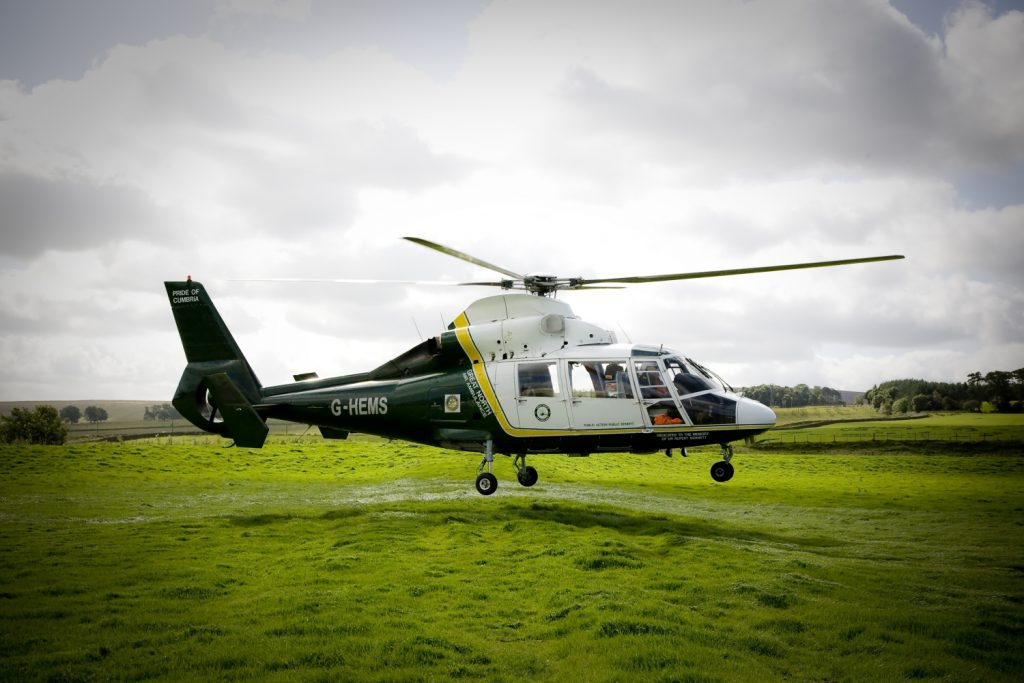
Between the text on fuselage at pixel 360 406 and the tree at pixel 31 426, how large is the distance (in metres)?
62.9

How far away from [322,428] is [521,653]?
15003 mm

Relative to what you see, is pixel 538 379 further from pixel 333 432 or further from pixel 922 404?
pixel 922 404

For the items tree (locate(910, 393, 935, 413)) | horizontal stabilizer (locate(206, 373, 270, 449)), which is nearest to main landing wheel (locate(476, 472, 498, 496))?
horizontal stabilizer (locate(206, 373, 270, 449))

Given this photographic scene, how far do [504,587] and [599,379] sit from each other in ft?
27.2

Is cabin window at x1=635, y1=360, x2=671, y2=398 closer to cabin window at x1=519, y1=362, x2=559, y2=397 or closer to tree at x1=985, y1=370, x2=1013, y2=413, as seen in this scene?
cabin window at x1=519, y1=362, x2=559, y2=397

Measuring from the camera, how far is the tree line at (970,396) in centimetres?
9575

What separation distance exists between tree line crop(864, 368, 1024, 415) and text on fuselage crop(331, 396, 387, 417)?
326 feet

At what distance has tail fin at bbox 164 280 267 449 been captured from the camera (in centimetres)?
2334

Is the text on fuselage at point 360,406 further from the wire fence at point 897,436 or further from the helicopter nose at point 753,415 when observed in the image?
the wire fence at point 897,436

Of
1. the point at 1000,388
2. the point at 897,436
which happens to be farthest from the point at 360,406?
the point at 1000,388

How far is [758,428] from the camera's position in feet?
61.3

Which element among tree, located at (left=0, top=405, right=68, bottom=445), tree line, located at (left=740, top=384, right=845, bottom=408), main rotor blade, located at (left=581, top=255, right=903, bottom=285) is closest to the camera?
main rotor blade, located at (left=581, top=255, right=903, bottom=285)

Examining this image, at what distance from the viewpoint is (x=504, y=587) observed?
13141mm

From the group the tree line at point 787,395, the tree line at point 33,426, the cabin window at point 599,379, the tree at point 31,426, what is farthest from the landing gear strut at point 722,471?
the tree line at point 787,395
